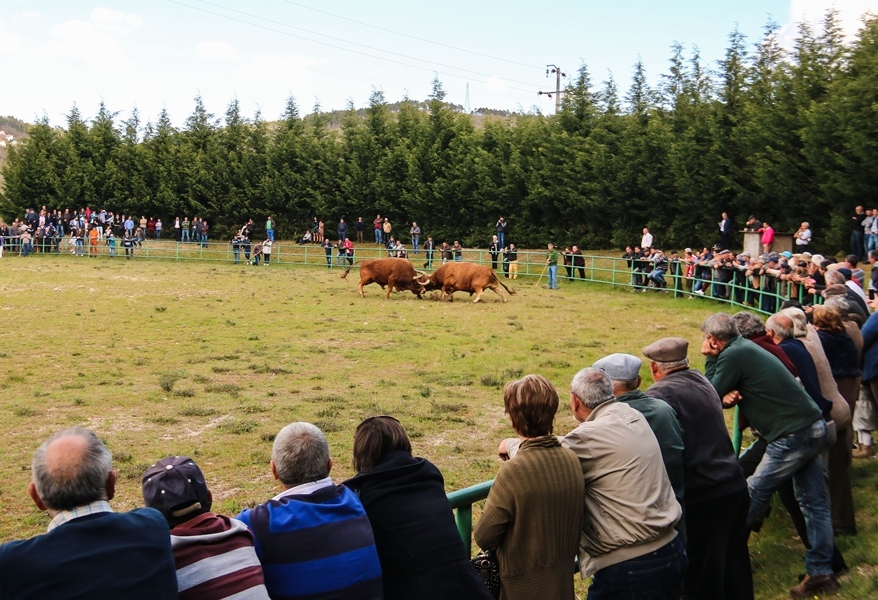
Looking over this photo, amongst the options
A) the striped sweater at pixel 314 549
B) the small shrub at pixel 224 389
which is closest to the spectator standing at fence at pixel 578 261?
the small shrub at pixel 224 389

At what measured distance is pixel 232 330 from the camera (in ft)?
57.2

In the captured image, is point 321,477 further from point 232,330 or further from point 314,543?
point 232,330

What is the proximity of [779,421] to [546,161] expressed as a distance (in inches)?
1334

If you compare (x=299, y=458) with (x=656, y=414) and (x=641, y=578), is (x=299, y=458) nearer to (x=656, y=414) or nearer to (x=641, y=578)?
(x=641, y=578)

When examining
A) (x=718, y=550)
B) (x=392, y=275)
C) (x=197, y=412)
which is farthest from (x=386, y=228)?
(x=718, y=550)

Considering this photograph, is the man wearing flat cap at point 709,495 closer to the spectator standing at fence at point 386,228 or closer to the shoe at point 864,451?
the shoe at point 864,451

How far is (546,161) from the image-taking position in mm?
38594

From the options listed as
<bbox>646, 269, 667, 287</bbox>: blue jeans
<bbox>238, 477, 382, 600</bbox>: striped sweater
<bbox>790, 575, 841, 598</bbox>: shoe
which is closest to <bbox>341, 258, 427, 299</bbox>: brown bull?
<bbox>646, 269, 667, 287</bbox>: blue jeans

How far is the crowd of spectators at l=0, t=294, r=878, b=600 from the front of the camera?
2.96m

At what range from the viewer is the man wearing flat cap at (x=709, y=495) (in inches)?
186

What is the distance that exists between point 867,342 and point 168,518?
6646mm

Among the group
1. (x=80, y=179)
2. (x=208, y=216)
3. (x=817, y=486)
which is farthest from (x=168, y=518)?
(x=80, y=179)

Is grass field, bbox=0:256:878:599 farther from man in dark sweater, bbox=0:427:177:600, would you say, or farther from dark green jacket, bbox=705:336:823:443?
man in dark sweater, bbox=0:427:177:600

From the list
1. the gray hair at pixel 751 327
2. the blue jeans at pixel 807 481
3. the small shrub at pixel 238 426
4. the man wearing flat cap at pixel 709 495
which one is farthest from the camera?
the small shrub at pixel 238 426
